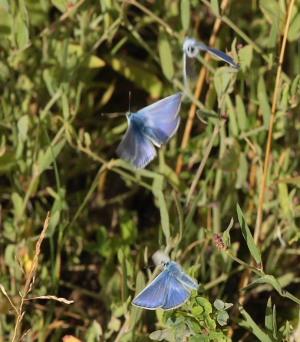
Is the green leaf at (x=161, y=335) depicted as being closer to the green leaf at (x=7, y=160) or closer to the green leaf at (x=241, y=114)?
the green leaf at (x=241, y=114)

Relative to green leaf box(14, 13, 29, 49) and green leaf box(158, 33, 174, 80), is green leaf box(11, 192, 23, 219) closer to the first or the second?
green leaf box(14, 13, 29, 49)

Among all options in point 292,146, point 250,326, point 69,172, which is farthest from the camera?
point 69,172

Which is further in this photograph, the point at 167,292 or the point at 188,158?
the point at 188,158

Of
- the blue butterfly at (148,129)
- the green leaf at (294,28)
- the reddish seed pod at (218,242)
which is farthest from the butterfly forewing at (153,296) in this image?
the green leaf at (294,28)

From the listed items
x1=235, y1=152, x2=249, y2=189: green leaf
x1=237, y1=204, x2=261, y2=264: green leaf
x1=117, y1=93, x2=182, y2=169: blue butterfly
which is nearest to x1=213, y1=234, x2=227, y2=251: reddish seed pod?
x1=237, y1=204, x2=261, y2=264: green leaf

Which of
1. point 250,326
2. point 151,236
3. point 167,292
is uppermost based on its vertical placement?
point 167,292

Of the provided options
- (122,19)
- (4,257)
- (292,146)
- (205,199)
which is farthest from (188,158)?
(4,257)

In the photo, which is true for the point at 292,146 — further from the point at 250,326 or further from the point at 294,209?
the point at 250,326
